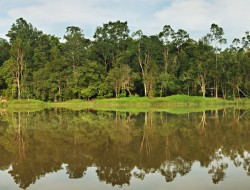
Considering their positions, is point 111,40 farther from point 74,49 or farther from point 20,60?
point 20,60

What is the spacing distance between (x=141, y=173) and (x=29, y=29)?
7356cm

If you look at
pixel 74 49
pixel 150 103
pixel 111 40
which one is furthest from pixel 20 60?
pixel 150 103

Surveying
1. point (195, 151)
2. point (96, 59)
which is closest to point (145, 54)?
point (96, 59)

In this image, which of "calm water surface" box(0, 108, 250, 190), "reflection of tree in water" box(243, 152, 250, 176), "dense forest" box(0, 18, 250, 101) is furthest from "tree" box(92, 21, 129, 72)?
"reflection of tree in water" box(243, 152, 250, 176)

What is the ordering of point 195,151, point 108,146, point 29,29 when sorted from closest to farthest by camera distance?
point 195,151
point 108,146
point 29,29

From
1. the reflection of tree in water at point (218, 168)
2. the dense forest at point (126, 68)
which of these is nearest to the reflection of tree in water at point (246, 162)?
the reflection of tree in water at point (218, 168)

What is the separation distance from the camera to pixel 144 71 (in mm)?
61188

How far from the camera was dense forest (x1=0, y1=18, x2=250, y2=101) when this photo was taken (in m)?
55.0

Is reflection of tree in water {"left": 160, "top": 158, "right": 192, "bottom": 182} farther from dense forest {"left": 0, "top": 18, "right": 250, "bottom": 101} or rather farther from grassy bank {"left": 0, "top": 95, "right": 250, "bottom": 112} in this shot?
dense forest {"left": 0, "top": 18, "right": 250, "bottom": 101}

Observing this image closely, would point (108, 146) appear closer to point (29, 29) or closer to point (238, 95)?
point (238, 95)

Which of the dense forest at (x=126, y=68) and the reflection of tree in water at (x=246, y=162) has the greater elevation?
the dense forest at (x=126, y=68)

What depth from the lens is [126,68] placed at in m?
54.0

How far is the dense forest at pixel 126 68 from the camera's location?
55.0 m

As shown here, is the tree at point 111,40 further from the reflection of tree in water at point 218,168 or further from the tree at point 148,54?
the reflection of tree in water at point 218,168
